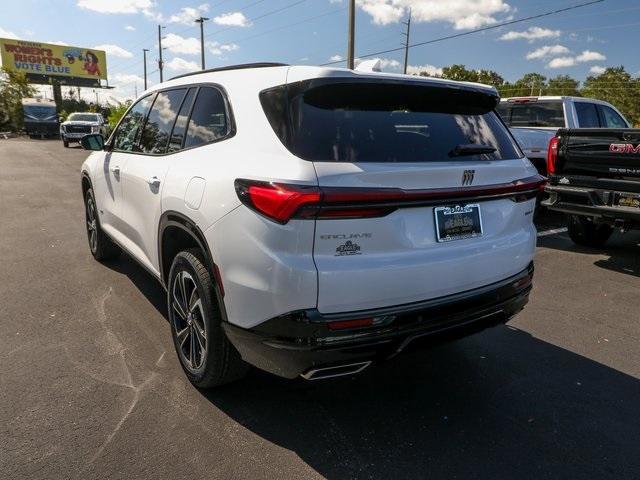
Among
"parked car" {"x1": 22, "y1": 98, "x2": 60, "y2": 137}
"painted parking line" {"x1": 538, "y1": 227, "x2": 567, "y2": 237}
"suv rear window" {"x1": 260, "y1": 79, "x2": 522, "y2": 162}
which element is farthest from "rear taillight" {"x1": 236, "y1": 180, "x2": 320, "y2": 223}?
"parked car" {"x1": 22, "y1": 98, "x2": 60, "y2": 137}

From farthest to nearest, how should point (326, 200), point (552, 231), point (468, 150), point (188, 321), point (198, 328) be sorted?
point (552, 231), point (188, 321), point (198, 328), point (468, 150), point (326, 200)

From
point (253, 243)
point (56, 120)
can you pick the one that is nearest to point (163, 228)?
point (253, 243)

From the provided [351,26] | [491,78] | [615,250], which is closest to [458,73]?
[491,78]

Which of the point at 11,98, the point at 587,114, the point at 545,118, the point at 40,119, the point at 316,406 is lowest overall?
the point at 316,406

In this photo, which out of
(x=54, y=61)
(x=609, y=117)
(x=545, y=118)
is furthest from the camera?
(x=54, y=61)

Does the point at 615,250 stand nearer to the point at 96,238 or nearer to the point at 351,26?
the point at 96,238

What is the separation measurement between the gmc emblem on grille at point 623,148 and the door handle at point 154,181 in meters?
4.97

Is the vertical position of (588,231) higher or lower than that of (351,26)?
lower

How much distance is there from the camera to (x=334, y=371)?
Answer: 7.43 ft

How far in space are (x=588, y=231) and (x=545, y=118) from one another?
2.82 metres

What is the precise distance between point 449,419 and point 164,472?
1533 millimetres

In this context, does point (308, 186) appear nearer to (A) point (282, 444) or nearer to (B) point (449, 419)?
(A) point (282, 444)

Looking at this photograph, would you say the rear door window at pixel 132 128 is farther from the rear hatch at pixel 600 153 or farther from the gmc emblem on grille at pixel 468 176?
the rear hatch at pixel 600 153

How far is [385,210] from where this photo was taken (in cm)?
218
